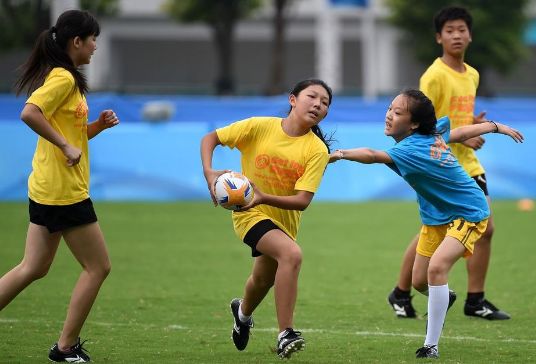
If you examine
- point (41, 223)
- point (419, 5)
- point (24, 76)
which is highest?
point (24, 76)

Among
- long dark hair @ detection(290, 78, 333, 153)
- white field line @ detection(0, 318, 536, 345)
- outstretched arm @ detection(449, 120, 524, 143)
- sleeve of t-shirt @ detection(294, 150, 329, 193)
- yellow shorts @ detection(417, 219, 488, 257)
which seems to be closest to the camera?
sleeve of t-shirt @ detection(294, 150, 329, 193)

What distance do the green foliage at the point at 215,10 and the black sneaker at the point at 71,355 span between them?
39.3 m

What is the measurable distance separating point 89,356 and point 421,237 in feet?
8.12

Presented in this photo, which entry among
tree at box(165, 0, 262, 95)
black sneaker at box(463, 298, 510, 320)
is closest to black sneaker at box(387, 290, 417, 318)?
black sneaker at box(463, 298, 510, 320)

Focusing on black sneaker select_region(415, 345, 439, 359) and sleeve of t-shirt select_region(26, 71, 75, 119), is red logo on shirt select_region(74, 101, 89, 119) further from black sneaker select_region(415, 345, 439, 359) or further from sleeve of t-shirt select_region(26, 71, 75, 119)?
black sneaker select_region(415, 345, 439, 359)

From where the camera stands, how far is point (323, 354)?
25.8 ft

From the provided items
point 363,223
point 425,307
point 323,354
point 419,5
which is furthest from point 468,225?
point 419,5

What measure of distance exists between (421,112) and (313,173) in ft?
2.89

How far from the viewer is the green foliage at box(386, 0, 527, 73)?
1679 inches

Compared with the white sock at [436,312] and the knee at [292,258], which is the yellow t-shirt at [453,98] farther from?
the knee at [292,258]

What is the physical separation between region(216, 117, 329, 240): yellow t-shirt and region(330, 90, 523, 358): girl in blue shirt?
18cm

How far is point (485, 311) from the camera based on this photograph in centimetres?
962

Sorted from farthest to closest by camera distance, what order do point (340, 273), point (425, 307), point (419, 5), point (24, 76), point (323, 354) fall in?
point (419, 5), point (340, 273), point (425, 307), point (323, 354), point (24, 76)

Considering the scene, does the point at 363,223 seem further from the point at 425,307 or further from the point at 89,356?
the point at 89,356
